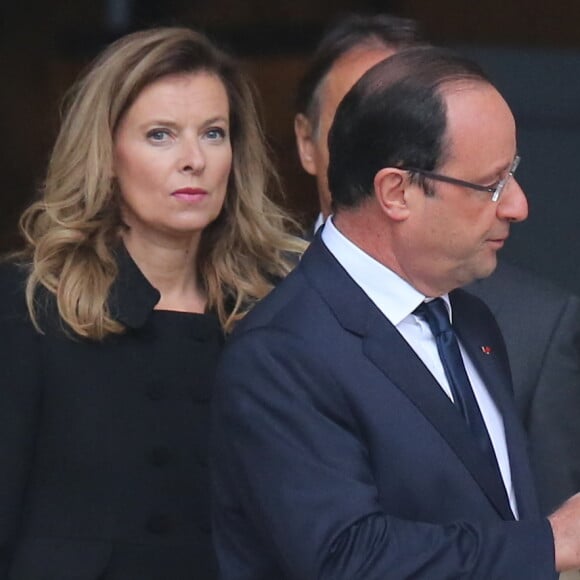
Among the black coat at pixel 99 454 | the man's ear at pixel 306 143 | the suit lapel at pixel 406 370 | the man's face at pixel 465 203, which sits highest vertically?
the man's face at pixel 465 203

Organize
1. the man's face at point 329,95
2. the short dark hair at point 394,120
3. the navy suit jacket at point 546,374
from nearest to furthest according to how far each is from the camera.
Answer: the short dark hair at point 394,120, the navy suit jacket at point 546,374, the man's face at point 329,95

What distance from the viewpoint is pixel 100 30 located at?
16.6 ft

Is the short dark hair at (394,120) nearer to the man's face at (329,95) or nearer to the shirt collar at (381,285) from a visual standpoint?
the shirt collar at (381,285)

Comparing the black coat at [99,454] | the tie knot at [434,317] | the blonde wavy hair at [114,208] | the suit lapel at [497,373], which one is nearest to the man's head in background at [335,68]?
the blonde wavy hair at [114,208]

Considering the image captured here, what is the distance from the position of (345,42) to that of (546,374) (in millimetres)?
941

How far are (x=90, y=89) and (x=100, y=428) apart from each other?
63 centimetres

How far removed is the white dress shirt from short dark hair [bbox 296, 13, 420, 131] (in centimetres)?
137

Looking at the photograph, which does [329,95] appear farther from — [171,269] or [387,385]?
[387,385]

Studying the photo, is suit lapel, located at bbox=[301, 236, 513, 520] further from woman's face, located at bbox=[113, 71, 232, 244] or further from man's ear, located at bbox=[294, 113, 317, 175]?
man's ear, located at bbox=[294, 113, 317, 175]

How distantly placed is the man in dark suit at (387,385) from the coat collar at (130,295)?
0.70 metres

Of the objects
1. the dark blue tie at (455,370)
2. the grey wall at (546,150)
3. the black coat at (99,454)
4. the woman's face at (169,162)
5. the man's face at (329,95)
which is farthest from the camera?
the grey wall at (546,150)

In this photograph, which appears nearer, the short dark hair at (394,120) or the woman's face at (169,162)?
the short dark hair at (394,120)

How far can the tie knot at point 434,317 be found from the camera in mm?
2537

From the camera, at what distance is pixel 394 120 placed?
2410mm
